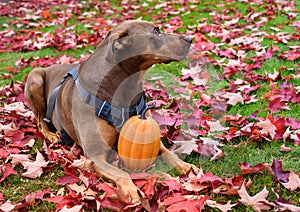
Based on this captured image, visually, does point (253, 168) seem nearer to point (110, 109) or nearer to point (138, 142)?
point (138, 142)

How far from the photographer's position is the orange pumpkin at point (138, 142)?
3.29 metres

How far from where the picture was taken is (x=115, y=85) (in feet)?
11.5

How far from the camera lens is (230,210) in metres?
2.74

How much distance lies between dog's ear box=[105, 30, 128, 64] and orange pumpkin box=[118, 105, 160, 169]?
563mm

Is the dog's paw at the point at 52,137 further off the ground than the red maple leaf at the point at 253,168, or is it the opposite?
the red maple leaf at the point at 253,168

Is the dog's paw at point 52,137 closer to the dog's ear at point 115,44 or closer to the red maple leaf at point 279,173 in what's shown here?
the dog's ear at point 115,44

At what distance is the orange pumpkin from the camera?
130 inches

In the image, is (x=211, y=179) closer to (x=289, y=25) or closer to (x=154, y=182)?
(x=154, y=182)

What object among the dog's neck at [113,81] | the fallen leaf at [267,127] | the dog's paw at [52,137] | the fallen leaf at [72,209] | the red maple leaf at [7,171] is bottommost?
the dog's paw at [52,137]

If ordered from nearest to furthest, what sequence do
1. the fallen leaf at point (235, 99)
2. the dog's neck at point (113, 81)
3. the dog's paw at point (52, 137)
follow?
the dog's neck at point (113, 81), the dog's paw at point (52, 137), the fallen leaf at point (235, 99)

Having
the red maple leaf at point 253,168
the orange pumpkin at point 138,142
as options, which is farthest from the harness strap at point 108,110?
the red maple leaf at point 253,168

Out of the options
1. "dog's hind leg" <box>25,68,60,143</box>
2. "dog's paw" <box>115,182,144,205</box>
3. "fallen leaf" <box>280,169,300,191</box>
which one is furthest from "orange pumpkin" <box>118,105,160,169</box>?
"dog's hind leg" <box>25,68,60,143</box>

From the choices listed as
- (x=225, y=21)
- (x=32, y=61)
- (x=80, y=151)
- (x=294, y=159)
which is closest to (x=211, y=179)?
(x=294, y=159)

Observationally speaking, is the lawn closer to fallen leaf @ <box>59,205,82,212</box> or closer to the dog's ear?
fallen leaf @ <box>59,205,82,212</box>
